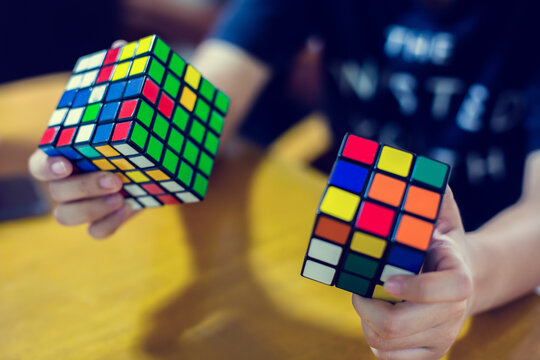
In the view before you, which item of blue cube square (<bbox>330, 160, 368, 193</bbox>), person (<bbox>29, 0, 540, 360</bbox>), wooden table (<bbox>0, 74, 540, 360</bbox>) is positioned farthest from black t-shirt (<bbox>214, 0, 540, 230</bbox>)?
blue cube square (<bbox>330, 160, 368, 193</bbox>)

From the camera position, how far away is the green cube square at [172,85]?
0.52m

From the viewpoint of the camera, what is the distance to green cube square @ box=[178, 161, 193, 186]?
53 cm

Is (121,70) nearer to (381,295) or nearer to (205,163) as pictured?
(205,163)

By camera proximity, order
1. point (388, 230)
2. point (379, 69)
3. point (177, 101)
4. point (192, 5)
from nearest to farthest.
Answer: point (388, 230)
point (177, 101)
point (379, 69)
point (192, 5)

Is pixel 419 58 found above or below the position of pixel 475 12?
below

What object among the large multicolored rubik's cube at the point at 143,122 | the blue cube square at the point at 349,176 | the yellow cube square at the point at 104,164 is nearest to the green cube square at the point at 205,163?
the large multicolored rubik's cube at the point at 143,122

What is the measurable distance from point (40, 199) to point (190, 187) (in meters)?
0.39

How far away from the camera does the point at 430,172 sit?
1.38ft

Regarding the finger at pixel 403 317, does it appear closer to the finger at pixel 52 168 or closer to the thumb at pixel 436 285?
the thumb at pixel 436 285

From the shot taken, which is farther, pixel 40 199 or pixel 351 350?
pixel 40 199

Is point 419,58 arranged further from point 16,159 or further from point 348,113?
point 16,159

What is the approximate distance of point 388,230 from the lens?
1.31 ft

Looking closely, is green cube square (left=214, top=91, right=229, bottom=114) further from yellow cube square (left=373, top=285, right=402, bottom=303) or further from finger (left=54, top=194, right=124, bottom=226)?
yellow cube square (left=373, top=285, right=402, bottom=303)

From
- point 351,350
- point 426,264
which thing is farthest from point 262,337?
point 426,264
